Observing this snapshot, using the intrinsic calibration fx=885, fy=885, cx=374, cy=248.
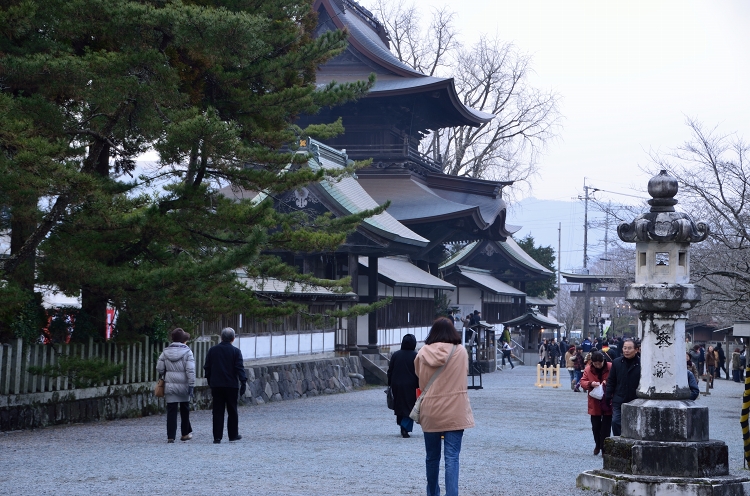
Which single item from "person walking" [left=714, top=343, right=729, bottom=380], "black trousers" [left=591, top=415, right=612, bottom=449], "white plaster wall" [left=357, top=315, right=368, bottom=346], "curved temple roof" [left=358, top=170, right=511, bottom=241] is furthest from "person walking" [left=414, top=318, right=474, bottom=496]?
"person walking" [left=714, top=343, right=729, bottom=380]

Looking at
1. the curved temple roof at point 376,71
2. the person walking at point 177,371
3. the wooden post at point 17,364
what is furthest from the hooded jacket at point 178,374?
the curved temple roof at point 376,71

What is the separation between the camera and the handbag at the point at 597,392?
35.6 feet

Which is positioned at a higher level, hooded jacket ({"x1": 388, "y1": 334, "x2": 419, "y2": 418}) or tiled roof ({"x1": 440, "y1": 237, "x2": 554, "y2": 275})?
tiled roof ({"x1": 440, "y1": 237, "x2": 554, "y2": 275})

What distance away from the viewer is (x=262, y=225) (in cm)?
1430

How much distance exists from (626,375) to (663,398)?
1.73 metres

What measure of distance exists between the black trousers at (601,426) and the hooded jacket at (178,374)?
203 inches

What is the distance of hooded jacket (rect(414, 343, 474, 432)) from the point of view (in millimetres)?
6648

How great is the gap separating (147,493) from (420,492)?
242 centimetres

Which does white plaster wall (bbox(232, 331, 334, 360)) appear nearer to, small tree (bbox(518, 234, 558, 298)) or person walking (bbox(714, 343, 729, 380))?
person walking (bbox(714, 343, 729, 380))

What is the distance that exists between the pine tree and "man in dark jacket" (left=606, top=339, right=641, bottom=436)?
5194mm

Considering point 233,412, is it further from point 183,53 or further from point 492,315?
point 492,315

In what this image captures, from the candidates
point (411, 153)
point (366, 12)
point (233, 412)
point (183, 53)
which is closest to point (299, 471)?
point (233, 412)

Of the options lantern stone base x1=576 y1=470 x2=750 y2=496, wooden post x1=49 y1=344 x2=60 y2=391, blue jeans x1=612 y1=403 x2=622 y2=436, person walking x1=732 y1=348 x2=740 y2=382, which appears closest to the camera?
lantern stone base x1=576 y1=470 x2=750 y2=496

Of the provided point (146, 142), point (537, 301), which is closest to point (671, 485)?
point (146, 142)
